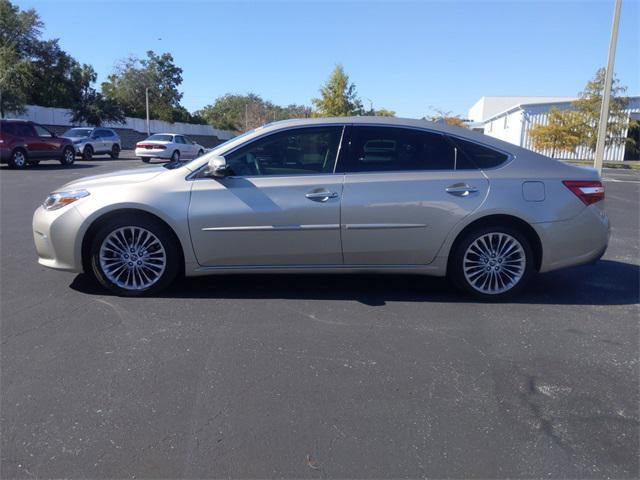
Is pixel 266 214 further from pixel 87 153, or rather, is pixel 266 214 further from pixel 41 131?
pixel 87 153

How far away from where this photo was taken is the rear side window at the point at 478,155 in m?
5.07

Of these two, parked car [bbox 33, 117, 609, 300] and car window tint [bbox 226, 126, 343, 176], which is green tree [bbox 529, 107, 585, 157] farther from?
car window tint [bbox 226, 126, 343, 176]

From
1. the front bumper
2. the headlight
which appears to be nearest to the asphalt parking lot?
the front bumper

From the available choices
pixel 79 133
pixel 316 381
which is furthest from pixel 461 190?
pixel 79 133

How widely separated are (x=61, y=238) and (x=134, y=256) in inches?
25.9

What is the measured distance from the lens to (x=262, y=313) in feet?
15.2

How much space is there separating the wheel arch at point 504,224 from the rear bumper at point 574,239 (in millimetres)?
53

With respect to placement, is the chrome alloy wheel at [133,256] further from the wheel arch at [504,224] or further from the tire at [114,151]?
the tire at [114,151]

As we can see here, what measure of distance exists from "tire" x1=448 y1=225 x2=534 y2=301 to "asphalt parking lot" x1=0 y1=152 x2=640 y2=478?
→ 19 centimetres

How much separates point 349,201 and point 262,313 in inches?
48.6

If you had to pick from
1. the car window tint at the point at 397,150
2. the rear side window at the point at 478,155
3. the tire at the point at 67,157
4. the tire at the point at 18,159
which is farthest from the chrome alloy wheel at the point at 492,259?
the tire at the point at 67,157

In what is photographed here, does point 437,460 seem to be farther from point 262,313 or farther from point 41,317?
point 41,317

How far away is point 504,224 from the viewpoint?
501 centimetres

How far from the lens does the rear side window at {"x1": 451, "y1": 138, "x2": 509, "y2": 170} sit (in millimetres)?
5066
